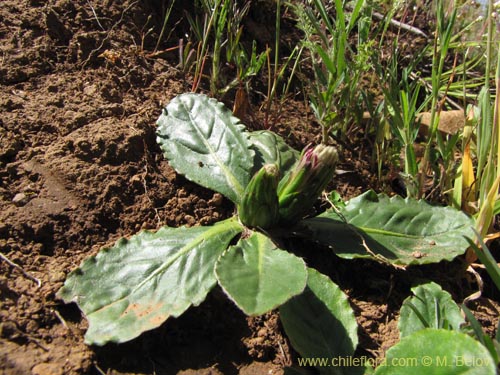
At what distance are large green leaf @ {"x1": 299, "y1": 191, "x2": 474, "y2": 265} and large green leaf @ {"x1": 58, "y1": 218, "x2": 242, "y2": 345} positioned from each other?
40 centimetres

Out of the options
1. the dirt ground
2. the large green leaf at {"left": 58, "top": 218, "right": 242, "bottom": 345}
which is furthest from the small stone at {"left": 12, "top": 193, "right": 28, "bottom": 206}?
the large green leaf at {"left": 58, "top": 218, "right": 242, "bottom": 345}

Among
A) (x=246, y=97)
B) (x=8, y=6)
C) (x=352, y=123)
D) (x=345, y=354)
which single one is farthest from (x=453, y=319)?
(x=8, y=6)

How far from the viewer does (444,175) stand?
6.91 feet

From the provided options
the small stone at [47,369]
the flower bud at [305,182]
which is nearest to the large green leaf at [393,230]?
the flower bud at [305,182]

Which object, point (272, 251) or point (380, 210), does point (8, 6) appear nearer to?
point (272, 251)

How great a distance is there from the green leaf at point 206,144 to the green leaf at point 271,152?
0.06 m

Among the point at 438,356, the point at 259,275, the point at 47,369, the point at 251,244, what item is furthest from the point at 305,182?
the point at 47,369

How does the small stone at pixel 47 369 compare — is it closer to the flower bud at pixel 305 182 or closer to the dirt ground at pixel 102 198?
the dirt ground at pixel 102 198

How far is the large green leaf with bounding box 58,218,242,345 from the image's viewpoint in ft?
4.86

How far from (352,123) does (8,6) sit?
1.66 meters

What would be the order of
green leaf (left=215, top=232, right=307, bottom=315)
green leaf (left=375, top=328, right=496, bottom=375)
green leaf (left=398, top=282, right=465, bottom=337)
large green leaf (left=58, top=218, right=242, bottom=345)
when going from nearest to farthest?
green leaf (left=375, top=328, right=496, bottom=375), green leaf (left=215, top=232, right=307, bottom=315), large green leaf (left=58, top=218, right=242, bottom=345), green leaf (left=398, top=282, right=465, bottom=337)

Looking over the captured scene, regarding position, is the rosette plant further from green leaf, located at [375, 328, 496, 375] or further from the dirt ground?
green leaf, located at [375, 328, 496, 375]

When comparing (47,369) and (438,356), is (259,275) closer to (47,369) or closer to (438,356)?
(438,356)

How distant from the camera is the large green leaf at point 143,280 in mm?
1481
